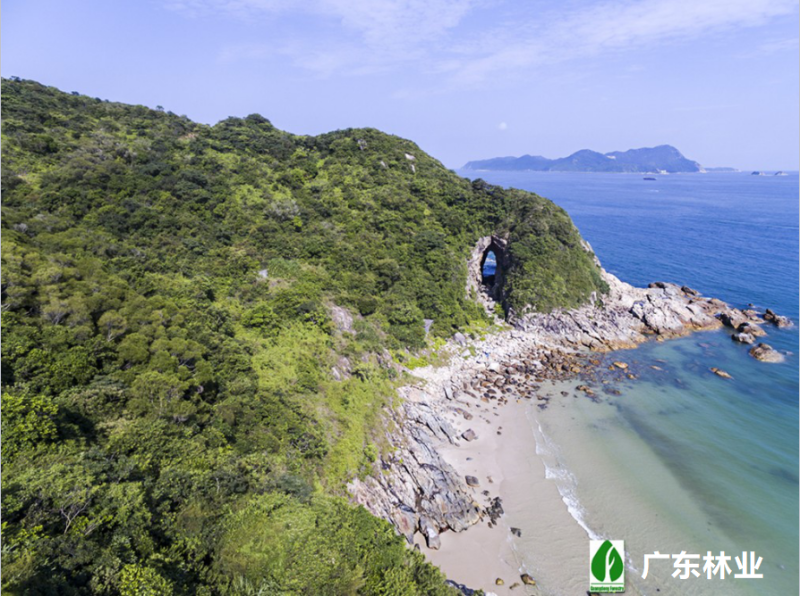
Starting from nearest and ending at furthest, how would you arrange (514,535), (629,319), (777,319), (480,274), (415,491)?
(514,535)
(415,491)
(629,319)
(777,319)
(480,274)

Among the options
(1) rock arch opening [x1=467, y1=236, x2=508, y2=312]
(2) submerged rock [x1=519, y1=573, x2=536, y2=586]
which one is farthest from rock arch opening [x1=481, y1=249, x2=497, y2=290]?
(2) submerged rock [x1=519, y1=573, x2=536, y2=586]

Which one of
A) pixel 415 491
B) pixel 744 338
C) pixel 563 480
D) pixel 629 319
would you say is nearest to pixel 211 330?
pixel 415 491

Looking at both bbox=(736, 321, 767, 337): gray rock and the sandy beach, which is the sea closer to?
the sandy beach

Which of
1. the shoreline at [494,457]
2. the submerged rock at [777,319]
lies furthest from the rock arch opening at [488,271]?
the submerged rock at [777,319]

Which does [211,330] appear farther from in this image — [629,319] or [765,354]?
[765,354]

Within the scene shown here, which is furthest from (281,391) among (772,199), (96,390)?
(772,199)

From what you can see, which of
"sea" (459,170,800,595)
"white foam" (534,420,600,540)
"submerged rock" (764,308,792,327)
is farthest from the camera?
"submerged rock" (764,308,792,327)

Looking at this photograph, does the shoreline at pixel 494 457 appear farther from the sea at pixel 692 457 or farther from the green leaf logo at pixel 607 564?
the sea at pixel 692 457

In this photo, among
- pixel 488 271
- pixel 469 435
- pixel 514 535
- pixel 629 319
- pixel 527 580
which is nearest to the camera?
pixel 527 580
